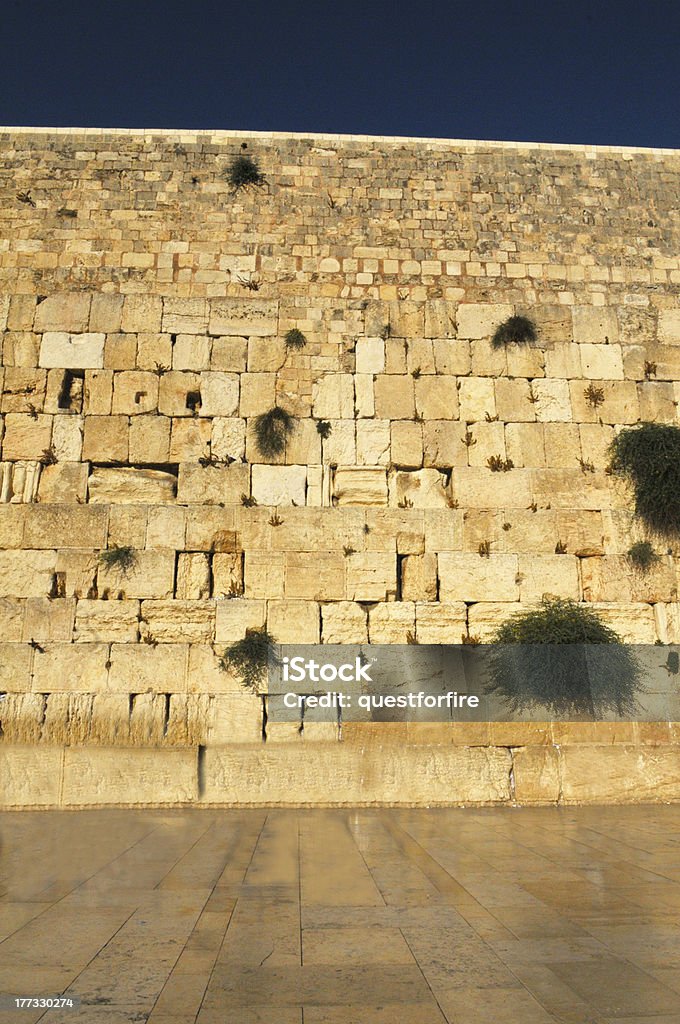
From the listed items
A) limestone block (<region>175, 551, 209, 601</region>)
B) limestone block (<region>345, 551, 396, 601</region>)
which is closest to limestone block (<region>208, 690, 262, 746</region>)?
limestone block (<region>175, 551, 209, 601</region>)

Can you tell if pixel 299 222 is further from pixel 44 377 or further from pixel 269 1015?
pixel 269 1015

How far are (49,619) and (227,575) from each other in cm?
206

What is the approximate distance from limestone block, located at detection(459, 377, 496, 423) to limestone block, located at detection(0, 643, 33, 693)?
19.5 ft

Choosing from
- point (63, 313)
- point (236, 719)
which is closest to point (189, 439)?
point (63, 313)

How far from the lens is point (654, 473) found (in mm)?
9508

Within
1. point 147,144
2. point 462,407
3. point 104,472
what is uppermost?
point 147,144

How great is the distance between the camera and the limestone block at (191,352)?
976 cm

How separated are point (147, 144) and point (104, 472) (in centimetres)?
485

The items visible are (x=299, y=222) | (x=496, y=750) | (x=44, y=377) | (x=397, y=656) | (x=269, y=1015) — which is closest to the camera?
(x=269, y=1015)

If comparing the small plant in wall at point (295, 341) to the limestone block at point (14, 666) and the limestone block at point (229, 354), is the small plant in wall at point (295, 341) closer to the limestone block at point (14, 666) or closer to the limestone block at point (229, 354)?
the limestone block at point (229, 354)

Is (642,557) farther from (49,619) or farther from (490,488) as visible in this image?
(49,619)

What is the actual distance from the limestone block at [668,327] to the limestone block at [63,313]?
762 centimetres

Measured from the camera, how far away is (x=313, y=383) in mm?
9805

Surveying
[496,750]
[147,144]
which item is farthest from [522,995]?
[147,144]
